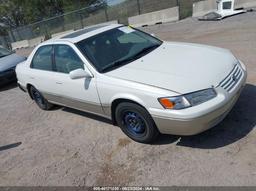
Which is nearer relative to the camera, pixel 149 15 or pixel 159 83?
pixel 159 83

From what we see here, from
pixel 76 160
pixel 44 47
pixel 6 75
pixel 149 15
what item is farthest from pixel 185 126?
pixel 149 15

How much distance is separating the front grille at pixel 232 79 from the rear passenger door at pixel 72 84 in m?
1.85

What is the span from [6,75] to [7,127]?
3.59m

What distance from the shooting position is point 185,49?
439 centimetres

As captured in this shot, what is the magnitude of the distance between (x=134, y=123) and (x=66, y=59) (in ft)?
5.60

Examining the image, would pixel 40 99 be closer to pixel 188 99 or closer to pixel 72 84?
pixel 72 84

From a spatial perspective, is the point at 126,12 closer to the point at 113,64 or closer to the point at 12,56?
the point at 12,56

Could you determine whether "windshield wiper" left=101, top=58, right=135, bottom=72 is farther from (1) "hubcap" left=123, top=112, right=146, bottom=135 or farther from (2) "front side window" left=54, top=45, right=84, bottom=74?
(1) "hubcap" left=123, top=112, right=146, bottom=135

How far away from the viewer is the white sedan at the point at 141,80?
328 cm

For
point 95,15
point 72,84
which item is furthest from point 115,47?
point 95,15

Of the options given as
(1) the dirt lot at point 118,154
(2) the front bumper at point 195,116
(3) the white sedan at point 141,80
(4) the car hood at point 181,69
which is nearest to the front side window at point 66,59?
(3) the white sedan at point 141,80

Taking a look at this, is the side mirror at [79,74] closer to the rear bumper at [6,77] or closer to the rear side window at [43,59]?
the rear side window at [43,59]

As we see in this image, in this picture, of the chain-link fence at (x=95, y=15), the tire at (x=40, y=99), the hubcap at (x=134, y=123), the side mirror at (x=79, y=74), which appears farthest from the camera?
the chain-link fence at (x=95, y=15)

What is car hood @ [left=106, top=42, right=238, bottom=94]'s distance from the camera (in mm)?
3361
